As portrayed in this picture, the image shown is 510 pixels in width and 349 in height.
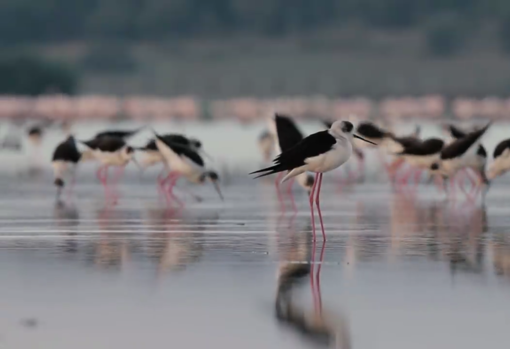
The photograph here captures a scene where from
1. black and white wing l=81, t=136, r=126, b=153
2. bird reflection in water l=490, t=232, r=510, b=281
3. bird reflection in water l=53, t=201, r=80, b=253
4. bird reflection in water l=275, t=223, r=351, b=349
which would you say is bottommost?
bird reflection in water l=275, t=223, r=351, b=349

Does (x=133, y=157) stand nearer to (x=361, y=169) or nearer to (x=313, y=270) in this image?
(x=361, y=169)

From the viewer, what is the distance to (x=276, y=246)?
505 inches

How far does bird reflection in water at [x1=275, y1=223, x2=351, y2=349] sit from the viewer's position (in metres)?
8.02

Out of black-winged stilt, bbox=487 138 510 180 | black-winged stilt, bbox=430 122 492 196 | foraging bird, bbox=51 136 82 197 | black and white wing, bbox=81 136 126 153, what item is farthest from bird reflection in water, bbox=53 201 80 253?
black-winged stilt, bbox=487 138 510 180

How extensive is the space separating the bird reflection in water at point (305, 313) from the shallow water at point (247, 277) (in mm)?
21

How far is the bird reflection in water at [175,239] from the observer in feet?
37.9

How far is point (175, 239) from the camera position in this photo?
1352 cm

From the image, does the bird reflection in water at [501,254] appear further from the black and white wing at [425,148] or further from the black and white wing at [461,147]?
the black and white wing at [425,148]

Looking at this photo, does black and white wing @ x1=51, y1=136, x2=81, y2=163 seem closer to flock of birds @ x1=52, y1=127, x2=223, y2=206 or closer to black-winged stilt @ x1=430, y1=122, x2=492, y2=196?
flock of birds @ x1=52, y1=127, x2=223, y2=206

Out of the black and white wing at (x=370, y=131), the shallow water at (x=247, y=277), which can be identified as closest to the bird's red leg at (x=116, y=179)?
the shallow water at (x=247, y=277)

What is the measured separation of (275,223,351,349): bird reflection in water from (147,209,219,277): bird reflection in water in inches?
34.8

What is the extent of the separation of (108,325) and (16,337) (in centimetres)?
65

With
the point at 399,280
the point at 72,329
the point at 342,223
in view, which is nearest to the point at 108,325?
the point at 72,329

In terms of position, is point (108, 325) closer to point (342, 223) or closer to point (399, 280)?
point (399, 280)
